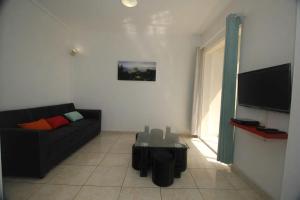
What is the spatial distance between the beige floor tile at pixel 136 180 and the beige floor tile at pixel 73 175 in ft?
1.91

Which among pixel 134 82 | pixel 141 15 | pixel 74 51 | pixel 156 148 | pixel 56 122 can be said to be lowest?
pixel 156 148

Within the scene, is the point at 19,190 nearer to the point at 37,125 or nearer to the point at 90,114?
the point at 37,125

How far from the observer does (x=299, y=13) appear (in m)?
1.42

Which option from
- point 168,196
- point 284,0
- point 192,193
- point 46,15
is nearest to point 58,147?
point 168,196

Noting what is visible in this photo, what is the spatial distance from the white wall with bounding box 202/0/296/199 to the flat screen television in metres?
0.13

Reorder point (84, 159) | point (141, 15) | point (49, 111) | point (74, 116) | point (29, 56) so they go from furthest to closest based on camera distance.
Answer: point (74, 116) → point (141, 15) → point (49, 111) → point (29, 56) → point (84, 159)

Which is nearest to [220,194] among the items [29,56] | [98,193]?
[98,193]

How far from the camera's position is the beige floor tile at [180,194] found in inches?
79.4

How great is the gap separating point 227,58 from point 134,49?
2.71 meters

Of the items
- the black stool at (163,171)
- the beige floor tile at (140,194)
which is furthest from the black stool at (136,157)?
the beige floor tile at (140,194)

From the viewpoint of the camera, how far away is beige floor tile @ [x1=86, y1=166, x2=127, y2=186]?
2.27 metres

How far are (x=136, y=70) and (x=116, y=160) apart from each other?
256 centimetres

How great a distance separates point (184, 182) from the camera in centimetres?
237

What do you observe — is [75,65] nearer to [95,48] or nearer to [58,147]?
[95,48]
